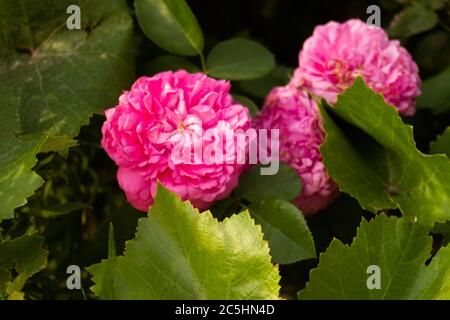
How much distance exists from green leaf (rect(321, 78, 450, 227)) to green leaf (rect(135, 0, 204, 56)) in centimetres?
23

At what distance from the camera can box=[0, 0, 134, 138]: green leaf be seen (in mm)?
862

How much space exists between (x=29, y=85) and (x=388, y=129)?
→ 1.29 feet

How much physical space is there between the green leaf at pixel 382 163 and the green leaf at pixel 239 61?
7.5 inches

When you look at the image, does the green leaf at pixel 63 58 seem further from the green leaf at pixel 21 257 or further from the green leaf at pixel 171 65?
→ the green leaf at pixel 21 257

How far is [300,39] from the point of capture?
132 centimetres

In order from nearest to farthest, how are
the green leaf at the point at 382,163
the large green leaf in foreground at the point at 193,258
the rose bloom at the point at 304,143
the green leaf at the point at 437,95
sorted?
the large green leaf in foreground at the point at 193,258 → the green leaf at the point at 382,163 → the rose bloom at the point at 304,143 → the green leaf at the point at 437,95

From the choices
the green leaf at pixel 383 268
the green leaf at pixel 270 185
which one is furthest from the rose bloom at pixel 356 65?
the green leaf at pixel 383 268

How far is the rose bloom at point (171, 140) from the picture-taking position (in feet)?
2.52

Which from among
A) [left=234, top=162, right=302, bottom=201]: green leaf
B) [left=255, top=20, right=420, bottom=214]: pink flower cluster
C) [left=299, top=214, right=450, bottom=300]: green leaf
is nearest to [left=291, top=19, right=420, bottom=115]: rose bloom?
[left=255, top=20, right=420, bottom=214]: pink flower cluster

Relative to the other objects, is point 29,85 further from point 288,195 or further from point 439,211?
point 439,211

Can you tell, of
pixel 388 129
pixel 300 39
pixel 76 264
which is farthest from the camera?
pixel 300 39

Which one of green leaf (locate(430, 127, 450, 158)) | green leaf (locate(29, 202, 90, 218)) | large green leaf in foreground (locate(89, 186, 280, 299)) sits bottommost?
green leaf (locate(29, 202, 90, 218))

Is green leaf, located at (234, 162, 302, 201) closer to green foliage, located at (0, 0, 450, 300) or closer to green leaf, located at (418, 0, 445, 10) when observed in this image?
green foliage, located at (0, 0, 450, 300)
